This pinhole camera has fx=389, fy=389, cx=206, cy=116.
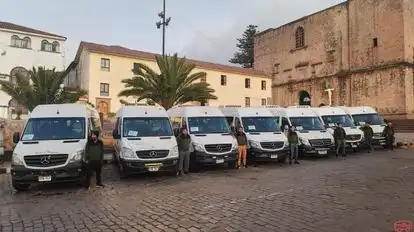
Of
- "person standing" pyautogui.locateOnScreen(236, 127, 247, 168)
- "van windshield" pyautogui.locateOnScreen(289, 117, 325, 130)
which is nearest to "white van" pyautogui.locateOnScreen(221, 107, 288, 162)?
"person standing" pyautogui.locateOnScreen(236, 127, 247, 168)

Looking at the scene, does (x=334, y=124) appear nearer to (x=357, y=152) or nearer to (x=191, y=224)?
(x=357, y=152)

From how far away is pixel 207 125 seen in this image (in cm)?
1513

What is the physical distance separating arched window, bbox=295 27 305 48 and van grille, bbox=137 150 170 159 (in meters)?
41.0

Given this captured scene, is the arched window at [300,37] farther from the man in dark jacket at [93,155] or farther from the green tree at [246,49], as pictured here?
the man in dark jacket at [93,155]

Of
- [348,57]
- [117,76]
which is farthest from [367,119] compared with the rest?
[117,76]

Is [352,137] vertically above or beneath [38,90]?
beneath

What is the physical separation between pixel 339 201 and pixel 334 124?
12.6 m

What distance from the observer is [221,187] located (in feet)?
35.0

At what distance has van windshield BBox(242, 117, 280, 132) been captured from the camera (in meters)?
16.4

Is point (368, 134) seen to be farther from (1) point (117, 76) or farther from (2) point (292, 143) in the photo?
(1) point (117, 76)

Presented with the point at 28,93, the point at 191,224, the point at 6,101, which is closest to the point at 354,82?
the point at 28,93

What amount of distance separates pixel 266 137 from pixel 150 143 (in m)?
5.39

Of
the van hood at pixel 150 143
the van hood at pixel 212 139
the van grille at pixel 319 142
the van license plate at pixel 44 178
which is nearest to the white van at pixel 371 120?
the van grille at pixel 319 142

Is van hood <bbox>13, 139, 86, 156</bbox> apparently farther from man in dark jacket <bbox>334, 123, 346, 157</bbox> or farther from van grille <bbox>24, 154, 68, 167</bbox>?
man in dark jacket <bbox>334, 123, 346, 157</bbox>
